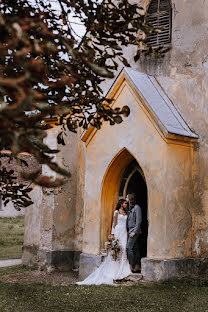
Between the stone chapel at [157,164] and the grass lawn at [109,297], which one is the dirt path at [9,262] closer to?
the stone chapel at [157,164]

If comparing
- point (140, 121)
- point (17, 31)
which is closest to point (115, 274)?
point (140, 121)

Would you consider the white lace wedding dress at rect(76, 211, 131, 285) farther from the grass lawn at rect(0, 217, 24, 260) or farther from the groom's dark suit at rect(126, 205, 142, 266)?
the grass lawn at rect(0, 217, 24, 260)

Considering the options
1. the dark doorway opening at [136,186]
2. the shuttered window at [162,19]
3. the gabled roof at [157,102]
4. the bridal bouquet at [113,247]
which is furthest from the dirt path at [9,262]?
the shuttered window at [162,19]

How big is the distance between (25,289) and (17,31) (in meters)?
7.93

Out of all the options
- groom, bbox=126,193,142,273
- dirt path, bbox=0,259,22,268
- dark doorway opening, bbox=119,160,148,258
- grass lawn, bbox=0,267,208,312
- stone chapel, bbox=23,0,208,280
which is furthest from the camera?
dirt path, bbox=0,259,22,268

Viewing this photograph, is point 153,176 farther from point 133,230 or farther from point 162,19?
point 162,19

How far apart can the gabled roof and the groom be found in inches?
80.2

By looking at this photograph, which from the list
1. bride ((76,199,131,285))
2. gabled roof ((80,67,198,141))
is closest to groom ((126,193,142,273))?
bride ((76,199,131,285))

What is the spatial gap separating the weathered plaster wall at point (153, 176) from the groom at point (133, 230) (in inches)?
27.7

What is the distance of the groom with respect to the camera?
10727 millimetres

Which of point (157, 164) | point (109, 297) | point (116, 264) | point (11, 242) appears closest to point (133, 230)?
point (116, 264)

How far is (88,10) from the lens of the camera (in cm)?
451

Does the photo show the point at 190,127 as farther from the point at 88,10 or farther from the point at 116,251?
the point at 88,10

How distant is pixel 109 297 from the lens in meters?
8.59
